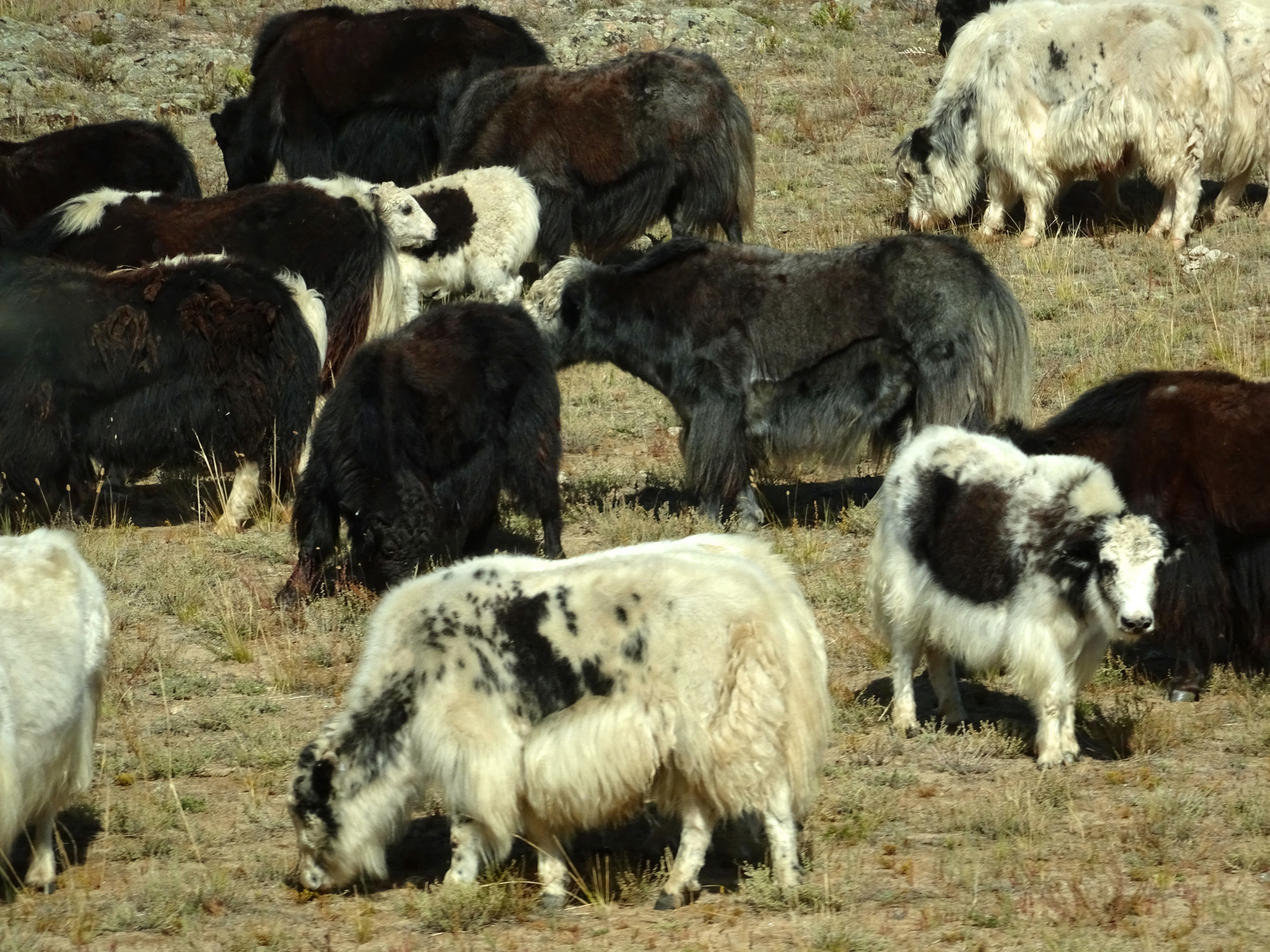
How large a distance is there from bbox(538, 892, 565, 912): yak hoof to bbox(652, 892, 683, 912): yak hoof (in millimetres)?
350

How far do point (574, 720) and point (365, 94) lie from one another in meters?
12.6

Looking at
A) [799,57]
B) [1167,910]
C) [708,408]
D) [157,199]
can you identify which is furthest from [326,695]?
[799,57]

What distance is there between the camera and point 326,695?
8359mm

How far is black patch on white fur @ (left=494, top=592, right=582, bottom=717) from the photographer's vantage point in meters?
6.02

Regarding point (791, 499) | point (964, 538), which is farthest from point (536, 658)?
point (791, 499)

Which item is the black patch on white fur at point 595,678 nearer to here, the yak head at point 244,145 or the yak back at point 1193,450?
the yak back at point 1193,450

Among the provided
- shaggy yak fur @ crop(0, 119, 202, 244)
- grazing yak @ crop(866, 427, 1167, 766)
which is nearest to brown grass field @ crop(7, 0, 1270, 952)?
grazing yak @ crop(866, 427, 1167, 766)

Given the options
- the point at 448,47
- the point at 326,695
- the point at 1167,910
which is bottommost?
the point at 326,695

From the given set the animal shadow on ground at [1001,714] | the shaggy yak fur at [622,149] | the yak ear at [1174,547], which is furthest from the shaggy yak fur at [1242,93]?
the animal shadow on ground at [1001,714]

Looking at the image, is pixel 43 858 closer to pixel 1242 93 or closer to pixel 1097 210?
pixel 1097 210

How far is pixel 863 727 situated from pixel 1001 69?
969 centimetres

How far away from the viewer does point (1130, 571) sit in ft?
23.1

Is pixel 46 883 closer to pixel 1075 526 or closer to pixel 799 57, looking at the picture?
pixel 1075 526

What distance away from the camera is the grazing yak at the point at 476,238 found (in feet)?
46.8
